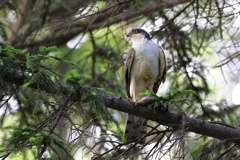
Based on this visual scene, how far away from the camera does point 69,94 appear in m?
3.41

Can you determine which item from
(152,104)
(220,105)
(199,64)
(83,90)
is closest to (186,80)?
(199,64)

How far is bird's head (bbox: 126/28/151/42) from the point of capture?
586 cm

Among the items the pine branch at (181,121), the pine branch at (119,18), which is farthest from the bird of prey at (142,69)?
the pine branch at (181,121)

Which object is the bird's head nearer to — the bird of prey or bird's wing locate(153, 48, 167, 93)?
the bird of prey

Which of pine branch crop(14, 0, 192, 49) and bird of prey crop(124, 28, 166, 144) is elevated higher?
pine branch crop(14, 0, 192, 49)

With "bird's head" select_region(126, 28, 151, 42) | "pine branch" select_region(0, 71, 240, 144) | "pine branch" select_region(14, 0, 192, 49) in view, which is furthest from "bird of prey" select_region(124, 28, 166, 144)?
"pine branch" select_region(0, 71, 240, 144)

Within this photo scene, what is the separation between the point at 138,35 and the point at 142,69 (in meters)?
0.78

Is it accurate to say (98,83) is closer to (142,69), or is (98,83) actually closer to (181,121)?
(142,69)

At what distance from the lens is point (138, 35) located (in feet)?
19.8

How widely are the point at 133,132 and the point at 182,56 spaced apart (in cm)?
158

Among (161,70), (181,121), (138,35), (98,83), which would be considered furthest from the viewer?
(98,83)

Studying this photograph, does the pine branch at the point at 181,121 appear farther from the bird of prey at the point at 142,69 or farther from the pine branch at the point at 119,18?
the pine branch at the point at 119,18

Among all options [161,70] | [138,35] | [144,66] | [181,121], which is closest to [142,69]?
[144,66]

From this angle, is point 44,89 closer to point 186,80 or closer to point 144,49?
point 144,49
